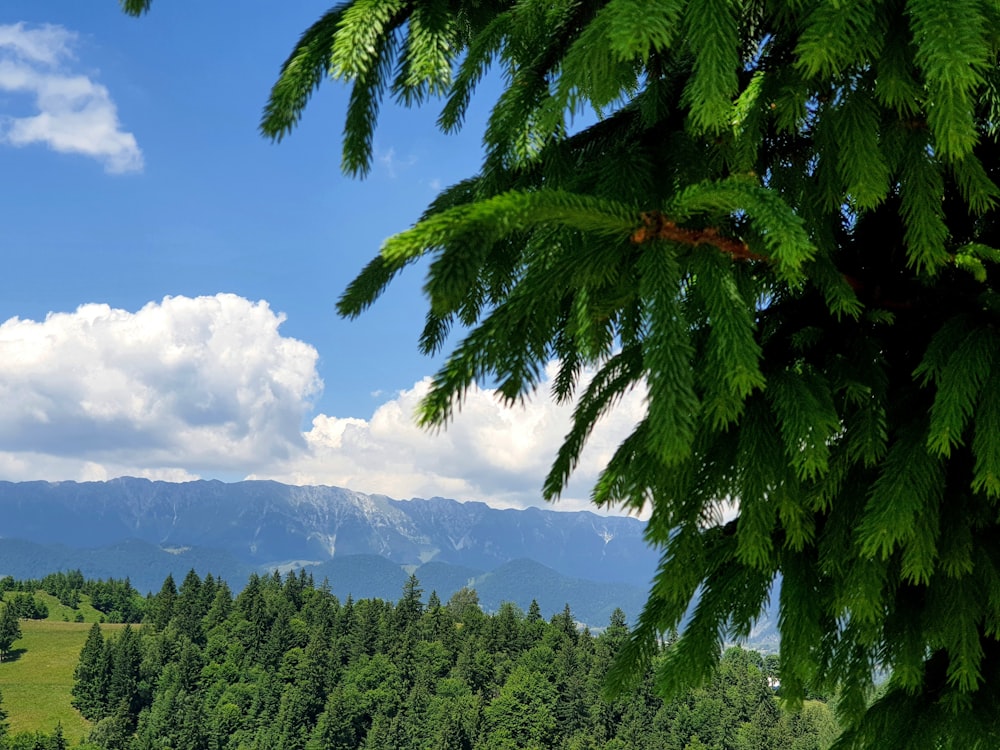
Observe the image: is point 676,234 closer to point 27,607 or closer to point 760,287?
point 760,287

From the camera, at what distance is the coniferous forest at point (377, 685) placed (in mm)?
90938

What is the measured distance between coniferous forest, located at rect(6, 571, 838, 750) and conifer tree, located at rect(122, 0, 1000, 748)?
86151 mm

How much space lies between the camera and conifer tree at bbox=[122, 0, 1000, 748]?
1.44m

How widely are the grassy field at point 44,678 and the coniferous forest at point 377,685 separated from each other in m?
3.83

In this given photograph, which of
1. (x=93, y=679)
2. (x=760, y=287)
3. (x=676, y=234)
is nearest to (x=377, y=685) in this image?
(x=93, y=679)

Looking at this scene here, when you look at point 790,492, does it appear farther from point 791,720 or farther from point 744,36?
point 791,720

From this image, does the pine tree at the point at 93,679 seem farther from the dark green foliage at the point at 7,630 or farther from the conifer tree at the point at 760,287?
the conifer tree at the point at 760,287

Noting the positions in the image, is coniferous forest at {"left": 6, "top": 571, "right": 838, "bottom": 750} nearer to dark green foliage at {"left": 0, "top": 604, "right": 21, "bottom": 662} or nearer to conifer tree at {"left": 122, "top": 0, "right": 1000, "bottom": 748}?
dark green foliage at {"left": 0, "top": 604, "right": 21, "bottom": 662}

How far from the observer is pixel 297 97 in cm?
190

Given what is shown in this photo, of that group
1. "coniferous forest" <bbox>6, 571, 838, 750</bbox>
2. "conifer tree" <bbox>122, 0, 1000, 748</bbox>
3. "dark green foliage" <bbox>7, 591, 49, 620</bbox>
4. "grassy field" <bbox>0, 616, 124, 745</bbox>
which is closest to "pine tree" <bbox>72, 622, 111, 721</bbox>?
"coniferous forest" <bbox>6, 571, 838, 750</bbox>

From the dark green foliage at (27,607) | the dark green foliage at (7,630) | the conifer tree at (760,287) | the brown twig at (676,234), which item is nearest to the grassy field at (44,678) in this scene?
the dark green foliage at (7,630)

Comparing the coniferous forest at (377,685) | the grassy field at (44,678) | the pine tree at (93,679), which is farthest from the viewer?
the pine tree at (93,679)

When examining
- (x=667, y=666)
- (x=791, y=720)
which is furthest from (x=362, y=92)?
(x=791, y=720)

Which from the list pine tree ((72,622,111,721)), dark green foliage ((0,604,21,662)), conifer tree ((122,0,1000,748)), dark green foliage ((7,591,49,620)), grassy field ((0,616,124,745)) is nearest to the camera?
conifer tree ((122,0,1000,748))
